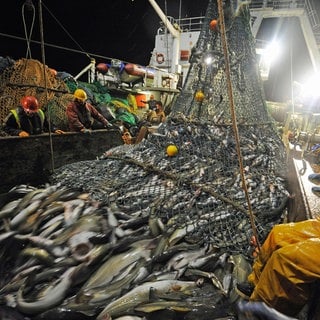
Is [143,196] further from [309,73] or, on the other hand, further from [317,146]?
[309,73]

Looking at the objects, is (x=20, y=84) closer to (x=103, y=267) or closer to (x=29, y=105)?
(x=29, y=105)

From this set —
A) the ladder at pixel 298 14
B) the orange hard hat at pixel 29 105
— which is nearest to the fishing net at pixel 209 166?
the orange hard hat at pixel 29 105

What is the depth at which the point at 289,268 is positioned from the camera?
1.95 m

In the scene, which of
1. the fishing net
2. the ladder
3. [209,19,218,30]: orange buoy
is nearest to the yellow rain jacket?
the fishing net

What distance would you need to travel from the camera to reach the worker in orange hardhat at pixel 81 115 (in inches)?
327

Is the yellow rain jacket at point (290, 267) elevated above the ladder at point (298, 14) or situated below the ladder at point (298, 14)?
below

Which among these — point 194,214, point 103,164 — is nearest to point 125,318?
point 194,214

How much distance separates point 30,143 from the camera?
604cm

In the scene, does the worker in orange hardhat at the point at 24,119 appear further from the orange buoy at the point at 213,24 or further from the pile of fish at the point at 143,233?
the orange buoy at the point at 213,24

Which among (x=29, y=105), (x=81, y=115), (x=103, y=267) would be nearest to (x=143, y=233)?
(x=103, y=267)

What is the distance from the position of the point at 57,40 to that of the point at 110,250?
185 ft

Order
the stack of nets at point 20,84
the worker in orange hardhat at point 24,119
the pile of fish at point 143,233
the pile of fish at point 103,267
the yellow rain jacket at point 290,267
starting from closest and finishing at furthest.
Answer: the yellow rain jacket at point 290,267
the pile of fish at point 103,267
the pile of fish at point 143,233
the worker in orange hardhat at point 24,119
the stack of nets at point 20,84

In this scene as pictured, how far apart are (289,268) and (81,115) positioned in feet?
26.9

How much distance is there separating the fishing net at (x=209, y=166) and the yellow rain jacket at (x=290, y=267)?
0.61 metres
